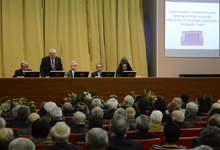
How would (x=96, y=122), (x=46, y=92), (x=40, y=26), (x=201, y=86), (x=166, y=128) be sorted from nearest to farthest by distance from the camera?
(x=166, y=128)
(x=96, y=122)
(x=46, y=92)
(x=201, y=86)
(x=40, y=26)

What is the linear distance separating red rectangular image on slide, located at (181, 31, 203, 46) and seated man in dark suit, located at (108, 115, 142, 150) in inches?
288

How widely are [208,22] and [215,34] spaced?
1.36ft

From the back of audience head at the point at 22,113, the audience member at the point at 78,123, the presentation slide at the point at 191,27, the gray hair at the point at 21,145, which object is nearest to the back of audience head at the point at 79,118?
the audience member at the point at 78,123

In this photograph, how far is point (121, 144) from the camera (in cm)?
255

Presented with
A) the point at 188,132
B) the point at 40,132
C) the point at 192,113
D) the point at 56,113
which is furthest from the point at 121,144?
the point at 192,113

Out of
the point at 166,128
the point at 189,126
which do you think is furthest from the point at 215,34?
the point at 166,128

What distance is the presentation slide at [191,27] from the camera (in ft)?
31.4

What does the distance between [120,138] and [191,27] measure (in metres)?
7.57

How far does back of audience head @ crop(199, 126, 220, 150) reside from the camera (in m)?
2.17

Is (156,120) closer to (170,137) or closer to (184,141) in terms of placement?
(184,141)

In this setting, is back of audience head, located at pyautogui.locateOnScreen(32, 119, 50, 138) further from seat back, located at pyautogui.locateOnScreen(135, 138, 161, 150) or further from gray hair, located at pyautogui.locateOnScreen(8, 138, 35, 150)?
seat back, located at pyautogui.locateOnScreen(135, 138, 161, 150)

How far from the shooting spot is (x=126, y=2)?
33.2ft

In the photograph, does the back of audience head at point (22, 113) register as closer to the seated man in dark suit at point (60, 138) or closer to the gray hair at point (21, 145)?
the seated man in dark suit at point (60, 138)

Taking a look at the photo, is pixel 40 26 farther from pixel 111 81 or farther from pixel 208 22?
pixel 208 22
